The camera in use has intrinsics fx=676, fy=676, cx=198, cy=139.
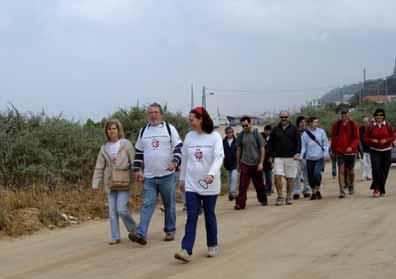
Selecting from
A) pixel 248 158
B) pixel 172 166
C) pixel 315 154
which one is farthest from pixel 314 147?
pixel 172 166

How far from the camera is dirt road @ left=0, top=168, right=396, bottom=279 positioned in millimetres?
7629

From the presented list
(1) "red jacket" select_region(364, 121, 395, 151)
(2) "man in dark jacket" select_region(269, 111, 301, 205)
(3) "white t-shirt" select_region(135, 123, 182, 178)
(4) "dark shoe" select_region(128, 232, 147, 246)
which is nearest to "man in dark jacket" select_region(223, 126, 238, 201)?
(2) "man in dark jacket" select_region(269, 111, 301, 205)

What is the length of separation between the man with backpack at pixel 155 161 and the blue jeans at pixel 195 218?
1.17 meters

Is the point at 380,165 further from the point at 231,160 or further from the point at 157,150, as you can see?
the point at 157,150

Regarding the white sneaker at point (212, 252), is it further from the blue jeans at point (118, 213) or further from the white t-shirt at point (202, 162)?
the blue jeans at point (118, 213)

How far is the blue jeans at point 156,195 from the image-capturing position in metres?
9.59

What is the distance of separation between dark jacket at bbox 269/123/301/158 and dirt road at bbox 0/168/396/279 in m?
1.86

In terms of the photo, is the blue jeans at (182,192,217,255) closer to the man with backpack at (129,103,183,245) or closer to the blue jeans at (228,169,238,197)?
the man with backpack at (129,103,183,245)

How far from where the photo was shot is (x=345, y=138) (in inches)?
585

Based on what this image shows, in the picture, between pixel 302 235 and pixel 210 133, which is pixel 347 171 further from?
pixel 210 133

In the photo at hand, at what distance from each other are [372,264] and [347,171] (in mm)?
7475

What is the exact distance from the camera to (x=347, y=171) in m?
15.0

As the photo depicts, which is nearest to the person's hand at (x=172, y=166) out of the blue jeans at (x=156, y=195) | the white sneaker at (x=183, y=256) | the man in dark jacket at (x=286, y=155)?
the blue jeans at (x=156, y=195)

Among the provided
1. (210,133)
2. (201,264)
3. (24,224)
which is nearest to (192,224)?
(201,264)
